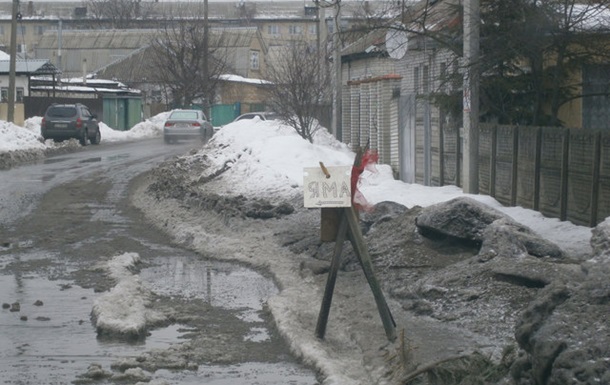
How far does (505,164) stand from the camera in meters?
16.1

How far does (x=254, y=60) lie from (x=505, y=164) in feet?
262

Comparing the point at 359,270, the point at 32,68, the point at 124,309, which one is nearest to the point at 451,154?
the point at 359,270

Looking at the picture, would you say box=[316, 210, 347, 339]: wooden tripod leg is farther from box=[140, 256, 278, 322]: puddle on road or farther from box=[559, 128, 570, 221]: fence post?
box=[559, 128, 570, 221]: fence post

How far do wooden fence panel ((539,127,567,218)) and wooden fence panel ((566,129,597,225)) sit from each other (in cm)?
22

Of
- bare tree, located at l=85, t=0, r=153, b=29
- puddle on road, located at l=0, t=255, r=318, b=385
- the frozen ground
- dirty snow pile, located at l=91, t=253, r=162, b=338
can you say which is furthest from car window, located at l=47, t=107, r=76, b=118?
bare tree, located at l=85, t=0, r=153, b=29

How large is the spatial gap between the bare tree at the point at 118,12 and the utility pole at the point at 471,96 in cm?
9595

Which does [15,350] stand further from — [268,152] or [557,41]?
[268,152]

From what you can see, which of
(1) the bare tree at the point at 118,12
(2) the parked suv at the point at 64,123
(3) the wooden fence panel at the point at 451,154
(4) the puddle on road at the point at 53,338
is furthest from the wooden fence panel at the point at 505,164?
(1) the bare tree at the point at 118,12

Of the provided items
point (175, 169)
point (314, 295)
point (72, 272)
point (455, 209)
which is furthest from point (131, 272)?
point (175, 169)

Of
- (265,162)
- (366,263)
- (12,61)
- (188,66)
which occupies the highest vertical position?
(188,66)

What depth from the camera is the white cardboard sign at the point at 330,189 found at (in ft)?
28.1

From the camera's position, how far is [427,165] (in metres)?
20.8

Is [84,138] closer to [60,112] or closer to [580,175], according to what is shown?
[60,112]

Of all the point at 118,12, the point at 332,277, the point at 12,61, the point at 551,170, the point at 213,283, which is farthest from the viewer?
the point at 118,12
